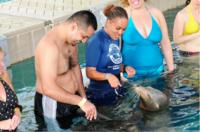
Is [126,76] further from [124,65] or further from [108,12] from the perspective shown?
[108,12]

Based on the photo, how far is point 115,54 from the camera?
5426 millimetres

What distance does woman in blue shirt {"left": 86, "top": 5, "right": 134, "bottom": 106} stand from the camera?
16.8 feet

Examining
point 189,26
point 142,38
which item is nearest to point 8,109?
point 142,38

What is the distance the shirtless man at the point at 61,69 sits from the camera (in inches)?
181

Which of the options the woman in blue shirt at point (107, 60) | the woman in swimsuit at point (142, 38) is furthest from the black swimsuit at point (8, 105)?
the woman in swimsuit at point (142, 38)

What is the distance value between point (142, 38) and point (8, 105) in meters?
2.04

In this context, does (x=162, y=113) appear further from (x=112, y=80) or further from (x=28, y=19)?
(x=28, y=19)

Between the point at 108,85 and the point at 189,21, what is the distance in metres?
1.64

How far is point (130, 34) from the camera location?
5.79 m

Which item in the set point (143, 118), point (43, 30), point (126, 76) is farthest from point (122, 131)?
point (43, 30)

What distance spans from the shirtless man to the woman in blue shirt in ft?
0.85

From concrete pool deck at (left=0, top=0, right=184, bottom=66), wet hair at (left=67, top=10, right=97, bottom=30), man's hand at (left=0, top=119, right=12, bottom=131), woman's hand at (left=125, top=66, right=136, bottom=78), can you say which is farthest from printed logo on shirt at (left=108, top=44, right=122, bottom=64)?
concrete pool deck at (left=0, top=0, right=184, bottom=66)

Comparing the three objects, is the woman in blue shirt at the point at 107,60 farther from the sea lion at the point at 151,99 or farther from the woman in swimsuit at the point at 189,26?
the woman in swimsuit at the point at 189,26

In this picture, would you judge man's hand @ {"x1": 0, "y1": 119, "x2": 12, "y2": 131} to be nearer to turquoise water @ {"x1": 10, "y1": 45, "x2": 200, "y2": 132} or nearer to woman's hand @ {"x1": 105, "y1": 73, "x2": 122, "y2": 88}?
turquoise water @ {"x1": 10, "y1": 45, "x2": 200, "y2": 132}
